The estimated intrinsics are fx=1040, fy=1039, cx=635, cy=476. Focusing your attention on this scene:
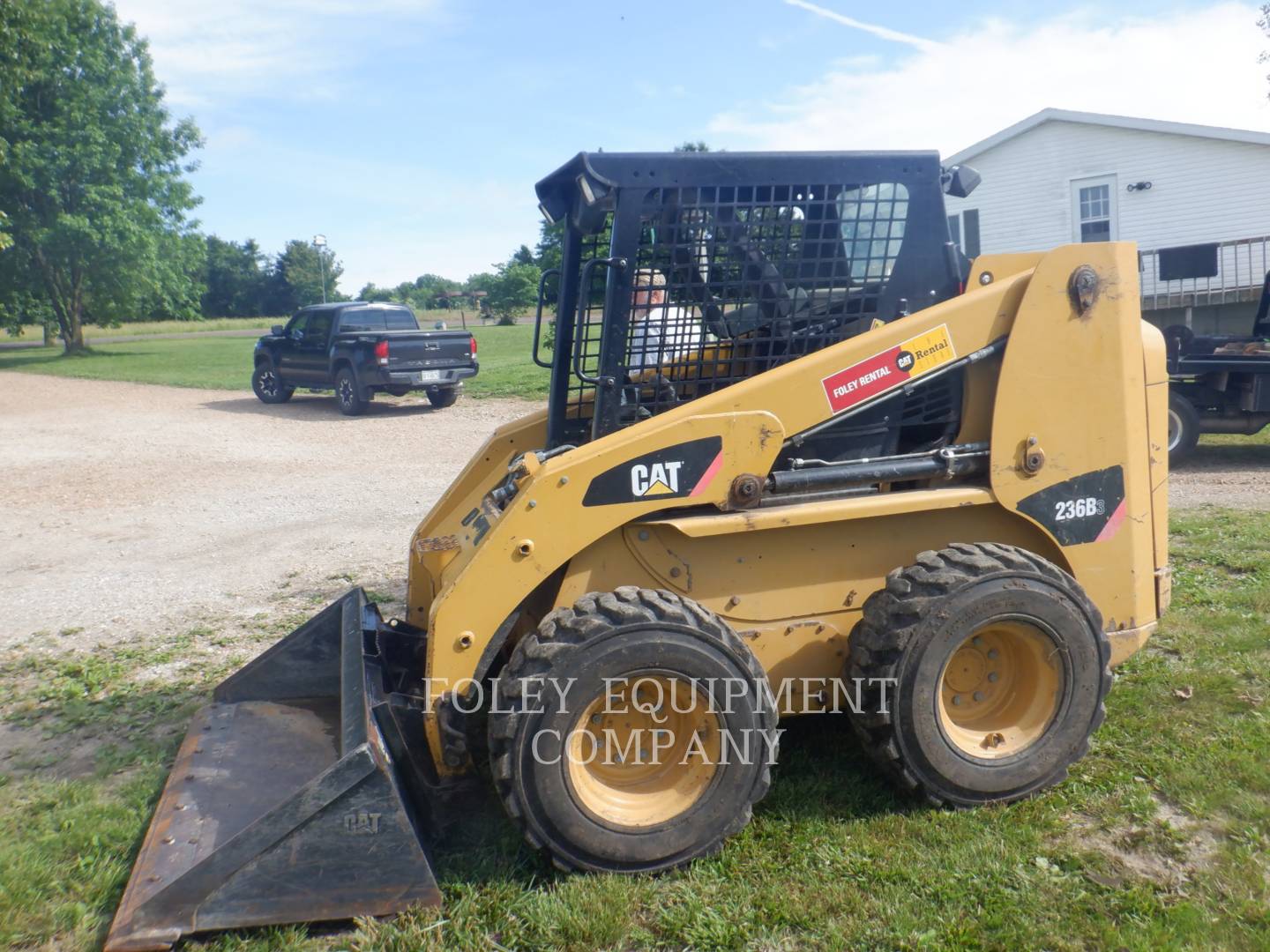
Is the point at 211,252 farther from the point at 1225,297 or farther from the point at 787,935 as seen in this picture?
the point at 787,935

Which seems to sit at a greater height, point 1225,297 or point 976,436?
point 1225,297

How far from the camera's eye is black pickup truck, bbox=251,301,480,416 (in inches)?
663

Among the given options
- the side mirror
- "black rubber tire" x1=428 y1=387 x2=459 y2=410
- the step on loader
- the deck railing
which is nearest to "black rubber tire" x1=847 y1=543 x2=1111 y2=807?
the step on loader

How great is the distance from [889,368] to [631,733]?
5.11 feet

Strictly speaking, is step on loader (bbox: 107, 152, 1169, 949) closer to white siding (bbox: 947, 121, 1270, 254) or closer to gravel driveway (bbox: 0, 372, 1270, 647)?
gravel driveway (bbox: 0, 372, 1270, 647)

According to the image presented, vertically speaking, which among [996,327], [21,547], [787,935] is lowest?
[787,935]

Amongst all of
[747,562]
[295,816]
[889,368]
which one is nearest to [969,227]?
[889,368]

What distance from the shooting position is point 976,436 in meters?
3.92

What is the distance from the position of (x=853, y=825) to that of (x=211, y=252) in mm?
91406

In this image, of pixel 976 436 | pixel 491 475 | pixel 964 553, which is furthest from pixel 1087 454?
pixel 491 475

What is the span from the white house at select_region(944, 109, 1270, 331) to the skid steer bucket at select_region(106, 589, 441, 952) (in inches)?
701

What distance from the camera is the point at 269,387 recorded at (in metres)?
19.4

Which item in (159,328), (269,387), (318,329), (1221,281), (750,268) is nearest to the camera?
(750,268)

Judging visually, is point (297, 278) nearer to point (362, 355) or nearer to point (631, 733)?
point (362, 355)
